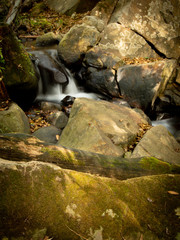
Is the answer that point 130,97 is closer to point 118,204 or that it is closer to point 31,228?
point 118,204

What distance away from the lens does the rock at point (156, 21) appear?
8.73 m

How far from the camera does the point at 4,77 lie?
500cm

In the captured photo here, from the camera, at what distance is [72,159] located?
80.9 inches

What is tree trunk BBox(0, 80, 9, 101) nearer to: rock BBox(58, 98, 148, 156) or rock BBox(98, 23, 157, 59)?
rock BBox(58, 98, 148, 156)

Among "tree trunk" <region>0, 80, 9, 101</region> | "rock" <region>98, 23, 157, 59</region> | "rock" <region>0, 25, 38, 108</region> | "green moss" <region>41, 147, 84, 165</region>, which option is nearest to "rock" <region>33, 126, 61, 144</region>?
"tree trunk" <region>0, 80, 9, 101</region>

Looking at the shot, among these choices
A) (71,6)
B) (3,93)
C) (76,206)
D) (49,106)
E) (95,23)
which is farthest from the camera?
(71,6)

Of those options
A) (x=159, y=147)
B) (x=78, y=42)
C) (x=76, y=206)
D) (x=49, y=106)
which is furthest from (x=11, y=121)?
(x=78, y=42)

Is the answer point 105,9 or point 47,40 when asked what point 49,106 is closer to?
point 47,40

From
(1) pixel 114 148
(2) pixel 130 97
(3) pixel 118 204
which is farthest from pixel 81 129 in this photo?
(2) pixel 130 97

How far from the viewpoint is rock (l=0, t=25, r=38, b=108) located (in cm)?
477

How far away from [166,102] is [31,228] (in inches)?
335

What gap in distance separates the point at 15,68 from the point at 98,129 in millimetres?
3711

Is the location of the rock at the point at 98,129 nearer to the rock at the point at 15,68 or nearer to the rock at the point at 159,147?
the rock at the point at 159,147

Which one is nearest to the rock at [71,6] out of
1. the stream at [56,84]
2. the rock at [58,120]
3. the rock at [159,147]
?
the stream at [56,84]
